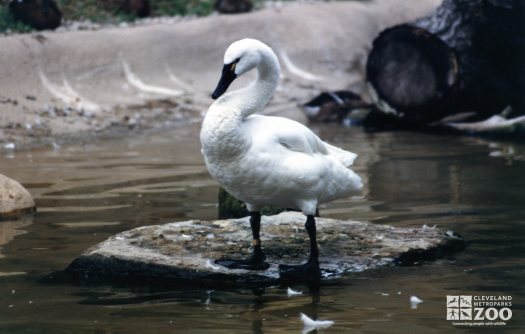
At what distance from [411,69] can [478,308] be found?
8.17 metres

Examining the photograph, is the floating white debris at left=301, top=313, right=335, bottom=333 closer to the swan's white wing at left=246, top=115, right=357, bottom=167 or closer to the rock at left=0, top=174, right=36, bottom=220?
the swan's white wing at left=246, top=115, right=357, bottom=167

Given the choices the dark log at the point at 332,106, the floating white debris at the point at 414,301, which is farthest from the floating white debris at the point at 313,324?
the dark log at the point at 332,106

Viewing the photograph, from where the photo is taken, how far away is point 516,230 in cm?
746

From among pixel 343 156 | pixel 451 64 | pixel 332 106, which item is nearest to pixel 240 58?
pixel 343 156

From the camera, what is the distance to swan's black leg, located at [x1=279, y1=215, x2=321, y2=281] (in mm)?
6109

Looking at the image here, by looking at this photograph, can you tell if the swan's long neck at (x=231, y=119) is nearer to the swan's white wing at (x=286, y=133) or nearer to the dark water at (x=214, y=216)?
the swan's white wing at (x=286, y=133)

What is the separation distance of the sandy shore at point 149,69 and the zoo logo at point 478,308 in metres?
7.54

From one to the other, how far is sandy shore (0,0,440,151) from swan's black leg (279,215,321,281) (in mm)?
6604

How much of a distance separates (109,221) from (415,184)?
2.98m

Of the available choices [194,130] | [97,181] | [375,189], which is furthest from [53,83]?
[375,189]

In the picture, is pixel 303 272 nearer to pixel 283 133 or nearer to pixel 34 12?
pixel 283 133

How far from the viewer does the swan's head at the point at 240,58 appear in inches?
241

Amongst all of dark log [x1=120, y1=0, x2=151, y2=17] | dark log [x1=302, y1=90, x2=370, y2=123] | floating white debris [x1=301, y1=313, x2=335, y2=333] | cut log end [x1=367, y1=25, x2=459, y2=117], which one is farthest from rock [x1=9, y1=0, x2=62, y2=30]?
floating white debris [x1=301, y1=313, x2=335, y2=333]

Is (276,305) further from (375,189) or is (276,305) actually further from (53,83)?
(53,83)
